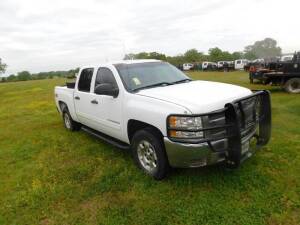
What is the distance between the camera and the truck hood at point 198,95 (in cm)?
328

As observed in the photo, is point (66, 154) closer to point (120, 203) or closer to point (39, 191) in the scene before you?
point (39, 191)

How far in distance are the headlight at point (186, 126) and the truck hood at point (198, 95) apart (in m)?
0.12

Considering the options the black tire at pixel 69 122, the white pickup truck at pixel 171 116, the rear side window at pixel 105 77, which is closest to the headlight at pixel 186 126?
the white pickup truck at pixel 171 116

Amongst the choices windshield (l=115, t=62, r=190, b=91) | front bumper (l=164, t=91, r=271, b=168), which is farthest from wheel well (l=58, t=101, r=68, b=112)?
front bumper (l=164, t=91, r=271, b=168)

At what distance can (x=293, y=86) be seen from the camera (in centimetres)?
1166

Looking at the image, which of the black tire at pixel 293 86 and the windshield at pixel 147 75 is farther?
the black tire at pixel 293 86

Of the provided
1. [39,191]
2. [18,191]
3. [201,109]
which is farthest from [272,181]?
[18,191]

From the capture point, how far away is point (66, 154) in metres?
5.48

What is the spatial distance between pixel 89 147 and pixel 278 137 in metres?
4.01

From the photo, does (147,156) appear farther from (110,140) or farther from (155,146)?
(110,140)

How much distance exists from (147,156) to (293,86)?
10.1 meters

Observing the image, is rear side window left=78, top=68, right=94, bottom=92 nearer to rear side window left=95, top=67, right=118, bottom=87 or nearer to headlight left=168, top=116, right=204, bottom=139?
rear side window left=95, top=67, right=118, bottom=87

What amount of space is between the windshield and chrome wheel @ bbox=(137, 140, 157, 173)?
3.02 ft

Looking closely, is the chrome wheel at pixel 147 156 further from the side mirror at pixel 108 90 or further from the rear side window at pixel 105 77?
the rear side window at pixel 105 77
